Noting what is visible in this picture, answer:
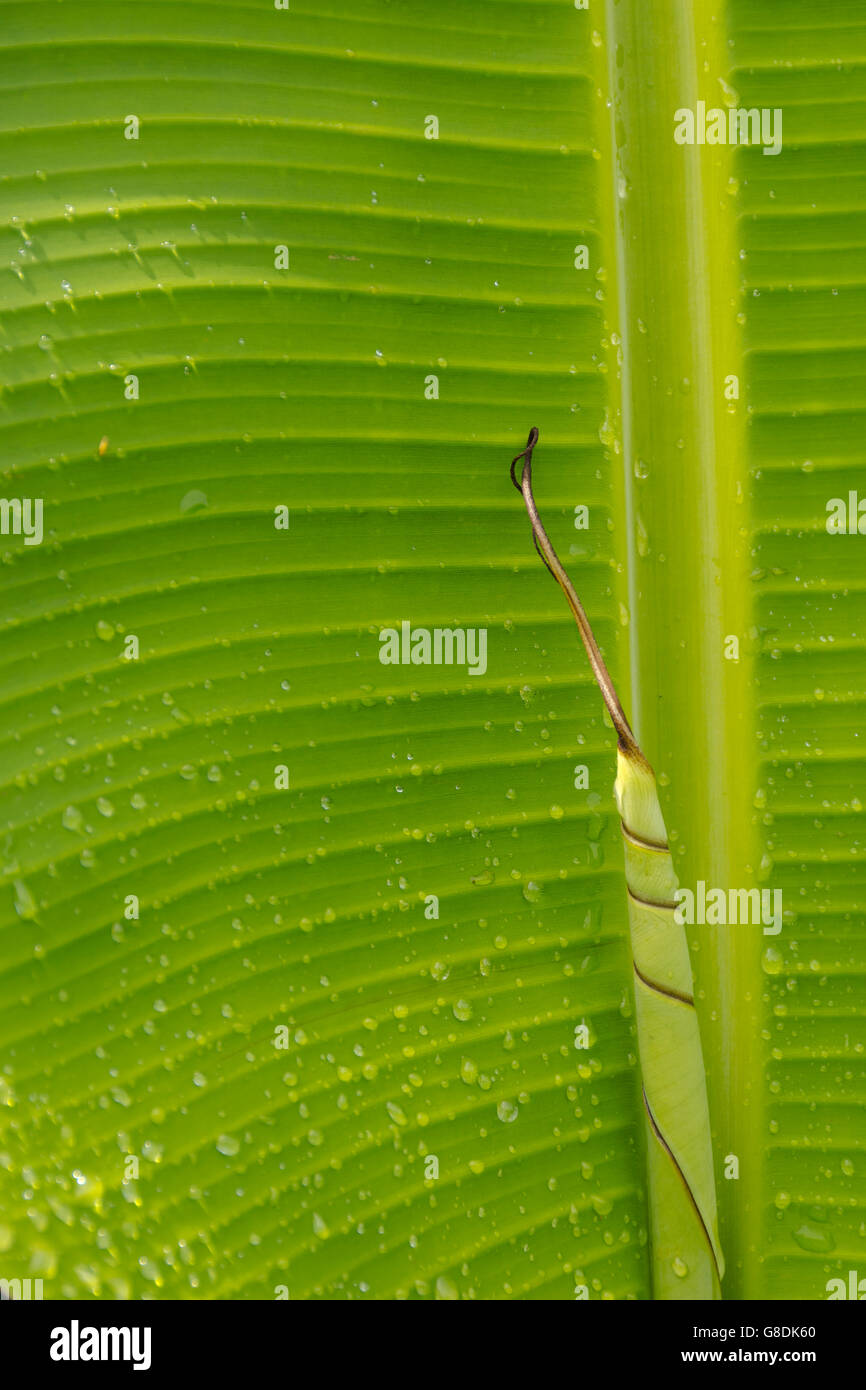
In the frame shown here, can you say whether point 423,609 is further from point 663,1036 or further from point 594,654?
point 663,1036

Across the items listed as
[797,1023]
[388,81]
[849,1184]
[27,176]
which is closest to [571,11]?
[388,81]

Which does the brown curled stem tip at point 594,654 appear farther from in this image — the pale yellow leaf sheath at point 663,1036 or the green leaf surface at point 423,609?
the green leaf surface at point 423,609

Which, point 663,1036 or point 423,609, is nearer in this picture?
point 663,1036

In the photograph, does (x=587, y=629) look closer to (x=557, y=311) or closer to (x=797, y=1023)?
(x=557, y=311)

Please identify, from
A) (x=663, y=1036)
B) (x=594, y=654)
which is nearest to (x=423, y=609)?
(x=594, y=654)

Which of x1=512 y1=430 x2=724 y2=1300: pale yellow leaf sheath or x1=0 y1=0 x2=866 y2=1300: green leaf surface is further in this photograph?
x1=0 y1=0 x2=866 y2=1300: green leaf surface

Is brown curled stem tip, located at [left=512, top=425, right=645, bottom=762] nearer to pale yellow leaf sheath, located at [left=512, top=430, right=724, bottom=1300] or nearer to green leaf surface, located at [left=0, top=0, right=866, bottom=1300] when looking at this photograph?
pale yellow leaf sheath, located at [left=512, top=430, right=724, bottom=1300]

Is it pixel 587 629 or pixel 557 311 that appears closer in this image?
pixel 587 629

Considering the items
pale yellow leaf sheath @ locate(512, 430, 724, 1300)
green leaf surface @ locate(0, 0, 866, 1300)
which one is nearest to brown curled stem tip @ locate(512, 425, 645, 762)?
pale yellow leaf sheath @ locate(512, 430, 724, 1300)
